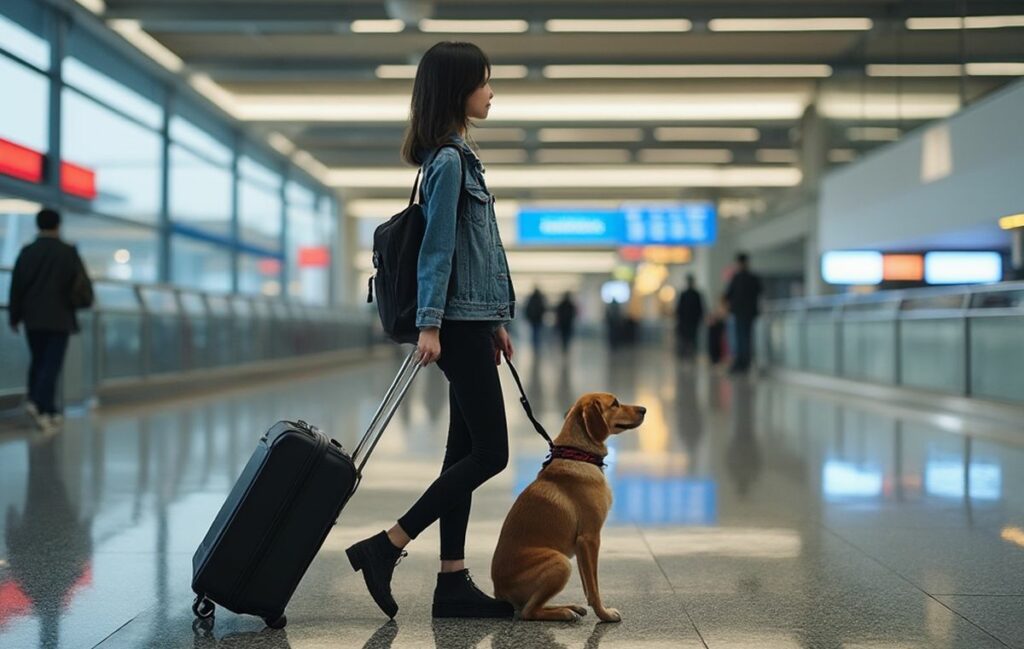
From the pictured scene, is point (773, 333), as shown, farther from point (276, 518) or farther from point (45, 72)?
point (276, 518)

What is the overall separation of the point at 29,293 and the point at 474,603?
7005 millimetres

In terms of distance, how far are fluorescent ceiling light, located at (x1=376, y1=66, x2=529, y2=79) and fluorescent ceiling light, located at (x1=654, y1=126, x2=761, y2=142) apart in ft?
20.7

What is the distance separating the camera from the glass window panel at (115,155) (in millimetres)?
15606

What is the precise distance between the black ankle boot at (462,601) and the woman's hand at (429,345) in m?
0.73

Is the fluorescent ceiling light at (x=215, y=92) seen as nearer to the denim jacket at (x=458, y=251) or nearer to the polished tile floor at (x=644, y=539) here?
the polished tile floor at (x=644, y=539)

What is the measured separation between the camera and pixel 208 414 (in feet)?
36.3

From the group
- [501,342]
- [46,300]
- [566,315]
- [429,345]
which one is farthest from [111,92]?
[566,315]

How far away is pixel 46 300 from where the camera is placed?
908 cm

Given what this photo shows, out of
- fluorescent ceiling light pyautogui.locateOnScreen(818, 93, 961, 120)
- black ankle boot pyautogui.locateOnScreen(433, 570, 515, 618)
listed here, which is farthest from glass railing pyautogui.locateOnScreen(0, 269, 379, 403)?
fluorescent ceiling light pyautogui.locateOnScreen(818, 93, 961, 120)

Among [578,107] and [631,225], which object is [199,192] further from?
[631,225]

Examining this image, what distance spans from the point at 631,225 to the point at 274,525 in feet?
92.7

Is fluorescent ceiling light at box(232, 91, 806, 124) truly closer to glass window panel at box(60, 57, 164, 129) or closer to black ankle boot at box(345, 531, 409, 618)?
glass window panel at box(60, 57, 164, 129)

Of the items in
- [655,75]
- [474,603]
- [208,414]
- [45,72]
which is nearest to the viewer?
[474,603]

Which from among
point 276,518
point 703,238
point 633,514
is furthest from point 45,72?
point 703,238
